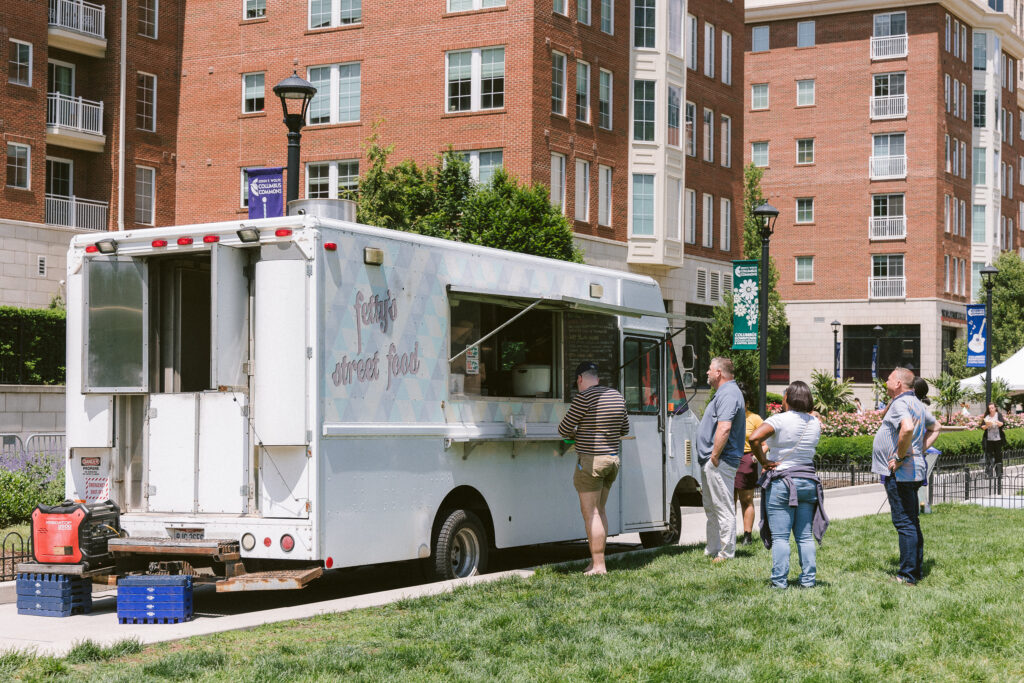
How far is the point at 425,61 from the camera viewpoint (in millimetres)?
Result: 38125

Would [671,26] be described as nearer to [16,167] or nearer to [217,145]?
[217,145]

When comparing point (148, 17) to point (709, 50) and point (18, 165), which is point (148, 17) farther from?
point (709, 50)

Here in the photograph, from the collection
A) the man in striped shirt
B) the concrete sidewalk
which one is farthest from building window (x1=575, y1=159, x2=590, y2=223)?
the concrete sidewalk

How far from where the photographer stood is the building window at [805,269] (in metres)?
65.2

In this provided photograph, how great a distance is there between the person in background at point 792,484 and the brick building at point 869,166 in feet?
175

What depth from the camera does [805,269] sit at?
65438 mm

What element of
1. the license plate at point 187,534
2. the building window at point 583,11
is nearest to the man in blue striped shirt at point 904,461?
the license plate at point 187,534

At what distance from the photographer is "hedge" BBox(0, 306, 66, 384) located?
2930 centimetres

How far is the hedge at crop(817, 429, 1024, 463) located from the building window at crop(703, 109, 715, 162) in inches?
587

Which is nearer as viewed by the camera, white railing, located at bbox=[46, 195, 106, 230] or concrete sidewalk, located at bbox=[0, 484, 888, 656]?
concrete sidewalk, located at bbox=[0, 484, 888, 656]

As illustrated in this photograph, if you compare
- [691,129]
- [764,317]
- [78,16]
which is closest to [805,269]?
[691,129]

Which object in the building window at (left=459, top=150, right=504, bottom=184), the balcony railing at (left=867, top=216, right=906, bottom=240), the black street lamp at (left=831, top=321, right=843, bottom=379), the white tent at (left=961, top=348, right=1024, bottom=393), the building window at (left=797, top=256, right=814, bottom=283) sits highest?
the balcony railing at (left=867, top=216, right=906, bottom=240)

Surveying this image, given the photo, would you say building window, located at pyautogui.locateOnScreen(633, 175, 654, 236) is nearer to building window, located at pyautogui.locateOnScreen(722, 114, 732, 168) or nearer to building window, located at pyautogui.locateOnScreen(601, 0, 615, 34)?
building window, located at pyautogui.locateOnScreen(601, 0, 615, 34)

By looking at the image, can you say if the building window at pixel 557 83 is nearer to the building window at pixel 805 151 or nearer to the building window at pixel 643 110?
the building window at pixel 643 110
